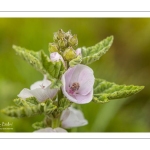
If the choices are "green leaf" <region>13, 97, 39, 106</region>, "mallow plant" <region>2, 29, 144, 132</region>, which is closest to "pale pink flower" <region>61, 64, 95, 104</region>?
"mallow plant" <region>2, 29, 144, 132</region>

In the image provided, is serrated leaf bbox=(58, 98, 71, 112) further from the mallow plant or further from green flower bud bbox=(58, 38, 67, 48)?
green flower bud bbox=(58, 38, 67, 48)

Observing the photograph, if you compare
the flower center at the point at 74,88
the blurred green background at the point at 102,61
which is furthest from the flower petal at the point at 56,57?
the blurred green background at the point at 102,61

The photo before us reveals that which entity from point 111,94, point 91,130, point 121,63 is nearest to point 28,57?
point 111,94

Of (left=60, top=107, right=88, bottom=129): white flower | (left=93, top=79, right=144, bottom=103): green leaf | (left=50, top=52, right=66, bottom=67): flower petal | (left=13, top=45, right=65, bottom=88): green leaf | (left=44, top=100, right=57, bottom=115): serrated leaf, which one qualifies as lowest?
(left=60, top=107, right=88, bottom=129): white flower

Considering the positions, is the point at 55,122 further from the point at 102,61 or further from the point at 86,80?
the point at 102,61

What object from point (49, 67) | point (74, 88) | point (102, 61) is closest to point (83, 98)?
point (74, 88)
